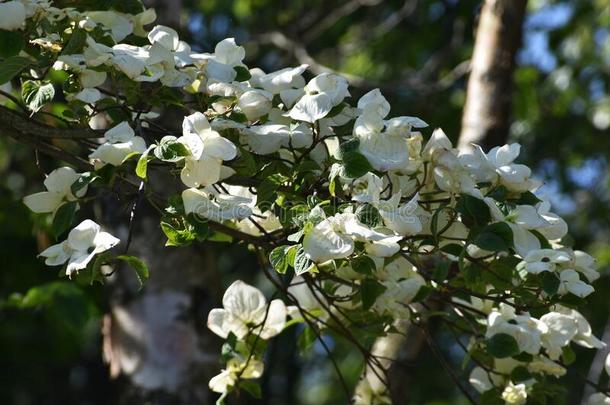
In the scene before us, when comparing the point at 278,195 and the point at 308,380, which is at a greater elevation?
the point at 278,195

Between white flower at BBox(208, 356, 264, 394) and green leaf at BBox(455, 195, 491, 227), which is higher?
green leaf at BBox(455, 195, 491, 227)

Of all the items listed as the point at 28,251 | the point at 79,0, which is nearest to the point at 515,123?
the point at 28,251

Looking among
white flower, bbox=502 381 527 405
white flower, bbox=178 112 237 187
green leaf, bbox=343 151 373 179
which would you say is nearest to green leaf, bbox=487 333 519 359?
white flower, bbox=502 381 527 405

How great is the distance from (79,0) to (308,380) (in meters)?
4.78

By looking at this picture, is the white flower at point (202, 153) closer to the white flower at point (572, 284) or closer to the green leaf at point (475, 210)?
the green leaf at point (475, 210)

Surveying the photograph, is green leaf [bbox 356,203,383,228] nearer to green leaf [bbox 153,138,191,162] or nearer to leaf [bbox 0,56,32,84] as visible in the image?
green leaf [bbox 153,138,191,162]

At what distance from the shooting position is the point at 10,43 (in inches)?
45.1

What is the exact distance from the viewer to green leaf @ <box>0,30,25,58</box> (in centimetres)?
114

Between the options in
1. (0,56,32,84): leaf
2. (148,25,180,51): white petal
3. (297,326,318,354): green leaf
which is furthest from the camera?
(297,326,318,354): green leaf

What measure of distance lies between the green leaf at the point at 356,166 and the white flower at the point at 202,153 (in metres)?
0.12

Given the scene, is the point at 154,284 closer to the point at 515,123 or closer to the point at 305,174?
the point at 305,174

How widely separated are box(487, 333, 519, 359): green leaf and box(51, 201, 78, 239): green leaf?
55 centimetres

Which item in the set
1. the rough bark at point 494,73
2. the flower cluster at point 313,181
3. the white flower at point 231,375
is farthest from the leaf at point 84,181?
the rough bark at point 494,73

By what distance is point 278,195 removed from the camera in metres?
1.15
